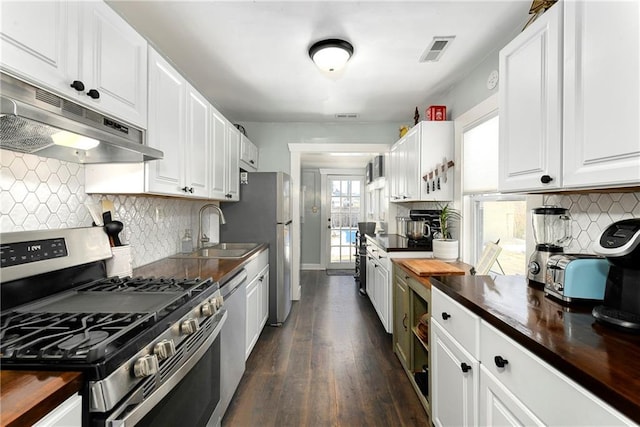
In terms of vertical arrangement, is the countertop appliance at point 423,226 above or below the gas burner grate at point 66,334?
above

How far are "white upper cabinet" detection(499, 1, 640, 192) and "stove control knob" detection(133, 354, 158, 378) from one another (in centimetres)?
155

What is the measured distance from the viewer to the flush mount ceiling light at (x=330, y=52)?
80.6 inches

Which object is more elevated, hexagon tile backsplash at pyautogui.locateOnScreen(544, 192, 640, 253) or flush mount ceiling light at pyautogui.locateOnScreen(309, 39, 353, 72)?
flush mount ceiling light at pyautogui.locateOnScreen(309, 39, 353, 72)

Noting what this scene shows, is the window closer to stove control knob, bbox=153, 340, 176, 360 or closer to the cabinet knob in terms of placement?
stove control knob, bbox=153, 340, 176, 360

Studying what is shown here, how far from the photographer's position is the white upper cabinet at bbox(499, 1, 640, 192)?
3.09 feet

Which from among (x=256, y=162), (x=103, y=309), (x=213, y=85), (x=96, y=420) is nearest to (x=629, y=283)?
(x=96, y=420)

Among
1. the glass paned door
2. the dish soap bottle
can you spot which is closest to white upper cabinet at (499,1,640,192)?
the dish soap bottle

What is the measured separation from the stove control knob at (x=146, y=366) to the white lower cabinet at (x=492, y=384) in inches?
44.2

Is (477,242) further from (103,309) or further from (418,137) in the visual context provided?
(103,309)

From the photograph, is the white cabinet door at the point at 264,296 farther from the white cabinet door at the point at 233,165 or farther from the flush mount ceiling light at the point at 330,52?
the flush mount ceiling light at the point at 330,52

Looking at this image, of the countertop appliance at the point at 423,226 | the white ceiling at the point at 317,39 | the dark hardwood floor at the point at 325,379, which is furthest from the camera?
the countertop appliance at the point at 423,226

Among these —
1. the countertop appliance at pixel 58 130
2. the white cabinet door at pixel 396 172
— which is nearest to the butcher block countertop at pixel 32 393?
the countertop appliance at pixel 58 130

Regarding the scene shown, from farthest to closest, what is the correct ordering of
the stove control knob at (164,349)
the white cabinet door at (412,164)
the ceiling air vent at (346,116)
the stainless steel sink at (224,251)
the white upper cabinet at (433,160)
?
the ceiling air vent at (346,116), the white cabinet door at (412,164), the white upper cabinet at (433,160), the stainless steel sink at (224,251), the stove control knob at (164,349)

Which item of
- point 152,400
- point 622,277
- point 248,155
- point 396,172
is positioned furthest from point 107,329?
point 396,172
